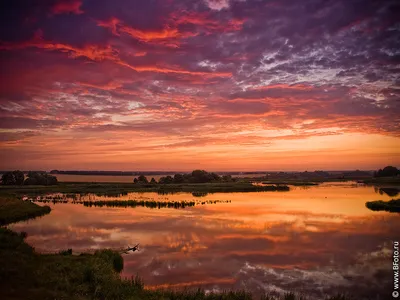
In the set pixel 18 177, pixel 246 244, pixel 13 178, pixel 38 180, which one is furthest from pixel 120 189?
pixel 246 244

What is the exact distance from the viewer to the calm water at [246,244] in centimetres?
1702

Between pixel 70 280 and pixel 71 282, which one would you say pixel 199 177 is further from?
pixel 71 282

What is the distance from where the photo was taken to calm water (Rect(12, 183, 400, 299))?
A: 17016mm

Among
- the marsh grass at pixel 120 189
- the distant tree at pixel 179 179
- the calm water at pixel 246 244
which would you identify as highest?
the distant tree at pixel 179 179

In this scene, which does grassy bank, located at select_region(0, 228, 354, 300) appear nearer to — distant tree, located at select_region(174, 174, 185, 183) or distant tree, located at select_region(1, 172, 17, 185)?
distant tree, located at select_region(1, 172, 17, 185)

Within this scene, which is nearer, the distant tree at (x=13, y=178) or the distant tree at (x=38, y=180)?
the distant tree at (x=13, y=178)

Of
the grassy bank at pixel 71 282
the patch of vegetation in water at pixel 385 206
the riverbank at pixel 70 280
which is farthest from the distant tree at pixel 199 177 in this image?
the grassy bank at pixel 71 282

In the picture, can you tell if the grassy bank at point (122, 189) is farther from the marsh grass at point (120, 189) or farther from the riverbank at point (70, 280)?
the riverbank at point (70, 280)

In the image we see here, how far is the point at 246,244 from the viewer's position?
2470 centimetres

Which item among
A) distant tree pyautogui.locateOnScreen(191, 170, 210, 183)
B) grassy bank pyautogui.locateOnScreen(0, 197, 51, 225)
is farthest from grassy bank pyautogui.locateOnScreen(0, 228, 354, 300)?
distant tree pyautogui.locateOnScreen(191, 170, 210, 183)

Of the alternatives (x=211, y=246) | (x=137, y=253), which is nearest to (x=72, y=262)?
(x=137, y=253)

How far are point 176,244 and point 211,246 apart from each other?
2830mm

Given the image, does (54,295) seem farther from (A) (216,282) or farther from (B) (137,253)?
(B) (137,253)

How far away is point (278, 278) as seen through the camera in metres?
17.2
